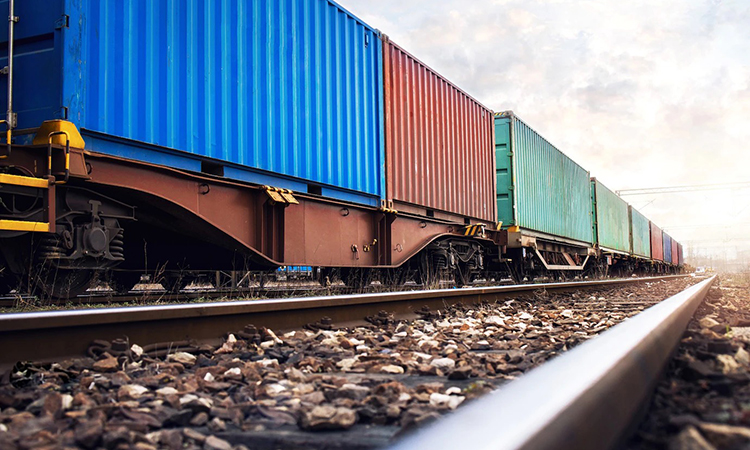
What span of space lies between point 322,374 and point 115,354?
3.46 feet

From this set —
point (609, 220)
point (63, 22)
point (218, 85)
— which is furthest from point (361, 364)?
point (609, 220)

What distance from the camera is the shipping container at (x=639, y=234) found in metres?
29.1

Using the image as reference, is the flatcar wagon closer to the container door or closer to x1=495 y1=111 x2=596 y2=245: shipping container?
the container door

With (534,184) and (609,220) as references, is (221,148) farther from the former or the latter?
(609,220)

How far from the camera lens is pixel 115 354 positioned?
286cm

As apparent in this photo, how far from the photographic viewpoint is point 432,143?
10195 mm

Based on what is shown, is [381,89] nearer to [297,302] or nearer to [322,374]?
[297,302]

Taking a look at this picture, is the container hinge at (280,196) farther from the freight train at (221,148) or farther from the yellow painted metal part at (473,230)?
the yellow painted metal part at (473,230)

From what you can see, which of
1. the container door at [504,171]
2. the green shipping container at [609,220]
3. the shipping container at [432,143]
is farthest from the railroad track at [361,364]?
the green shipping container at [609,220]

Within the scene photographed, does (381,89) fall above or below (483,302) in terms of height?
above

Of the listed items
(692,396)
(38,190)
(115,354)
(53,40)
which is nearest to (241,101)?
(53,40)

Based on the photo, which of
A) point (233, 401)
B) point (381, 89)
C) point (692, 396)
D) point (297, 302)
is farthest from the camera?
point (381, 89)

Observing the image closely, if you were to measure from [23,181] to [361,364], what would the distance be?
10.1 feet

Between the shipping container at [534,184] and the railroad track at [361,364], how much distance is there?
8228mm
